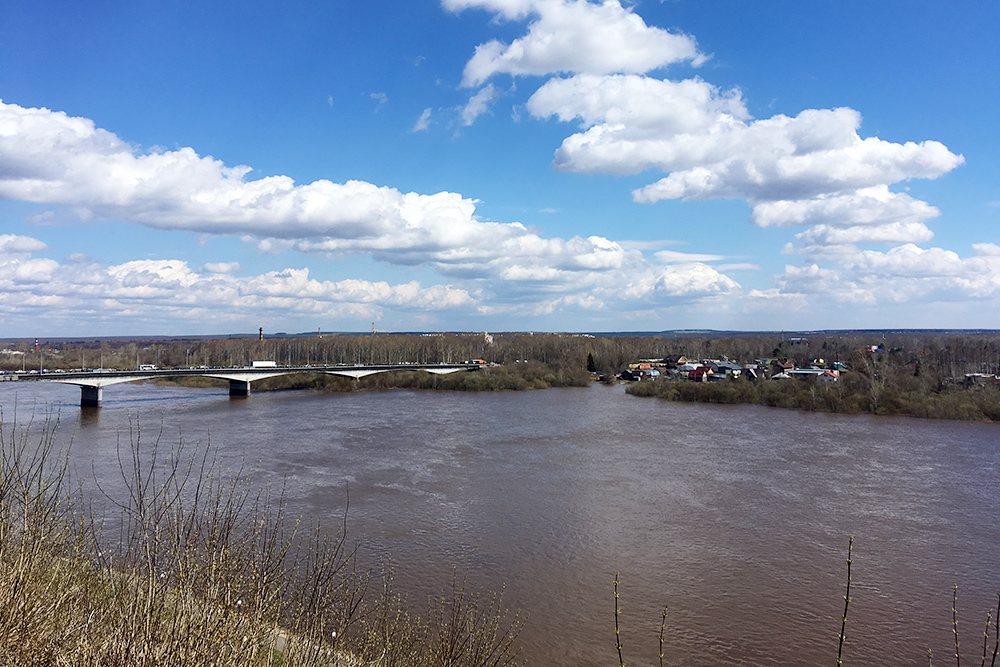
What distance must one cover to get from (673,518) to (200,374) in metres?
32.2

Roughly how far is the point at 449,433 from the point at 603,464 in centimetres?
782

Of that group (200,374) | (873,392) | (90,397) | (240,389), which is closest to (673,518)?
(873,392)

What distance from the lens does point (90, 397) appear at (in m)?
32.0

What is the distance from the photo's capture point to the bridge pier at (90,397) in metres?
31.7

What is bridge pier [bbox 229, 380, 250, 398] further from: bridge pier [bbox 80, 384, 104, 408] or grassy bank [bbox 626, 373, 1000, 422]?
grassy bank [bbox 626, 373, 1000, 422]

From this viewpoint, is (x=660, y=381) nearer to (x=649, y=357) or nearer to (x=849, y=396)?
(x=849, y=396)

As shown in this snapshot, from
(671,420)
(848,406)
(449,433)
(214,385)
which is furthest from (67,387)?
(848,406)

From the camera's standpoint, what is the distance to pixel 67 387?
144 ft

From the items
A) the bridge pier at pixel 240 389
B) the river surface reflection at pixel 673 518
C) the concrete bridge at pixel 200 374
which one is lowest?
the river surface reflection at pixel 673 518

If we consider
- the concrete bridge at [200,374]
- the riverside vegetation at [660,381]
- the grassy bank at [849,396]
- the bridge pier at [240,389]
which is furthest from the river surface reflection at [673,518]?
the bridge pier at [240,389]

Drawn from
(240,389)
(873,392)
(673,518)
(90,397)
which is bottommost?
(673,518)

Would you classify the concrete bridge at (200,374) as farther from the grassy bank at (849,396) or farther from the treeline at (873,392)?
the grassy bank at (849,396)

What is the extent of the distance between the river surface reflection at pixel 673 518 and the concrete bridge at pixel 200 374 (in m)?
7.34

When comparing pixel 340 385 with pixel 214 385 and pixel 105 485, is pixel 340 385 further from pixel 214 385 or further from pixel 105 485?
pixel 105 485
